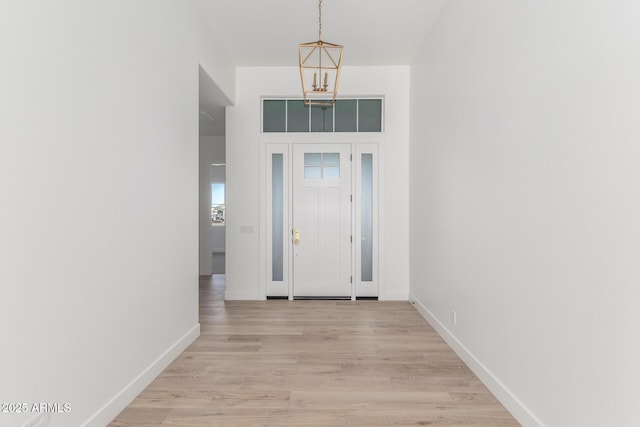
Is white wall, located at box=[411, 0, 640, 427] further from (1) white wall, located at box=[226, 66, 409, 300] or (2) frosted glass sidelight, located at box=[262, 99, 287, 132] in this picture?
(2) frosted glass sidelight, located at box=[262, 99, 287, 132]

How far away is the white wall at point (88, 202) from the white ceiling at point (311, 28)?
99cm

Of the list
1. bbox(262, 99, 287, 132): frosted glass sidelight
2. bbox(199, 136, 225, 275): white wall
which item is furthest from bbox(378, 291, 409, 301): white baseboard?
bbox(199, 136, 225, 275): white wall

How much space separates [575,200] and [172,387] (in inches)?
111

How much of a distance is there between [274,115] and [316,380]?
4024mm

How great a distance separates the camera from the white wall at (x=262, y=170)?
565 cm

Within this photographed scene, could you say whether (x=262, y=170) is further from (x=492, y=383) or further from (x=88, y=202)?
(x=492, y=383)

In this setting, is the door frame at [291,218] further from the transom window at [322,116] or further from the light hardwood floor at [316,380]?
the light hardwood floor at [316,380]

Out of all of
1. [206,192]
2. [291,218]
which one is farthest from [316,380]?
[206,192]

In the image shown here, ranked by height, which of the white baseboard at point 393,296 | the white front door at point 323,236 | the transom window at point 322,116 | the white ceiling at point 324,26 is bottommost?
the white baseboard at point 393,296

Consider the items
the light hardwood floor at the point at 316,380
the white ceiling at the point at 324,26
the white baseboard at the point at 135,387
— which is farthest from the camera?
the white ceiling at the point at 324,26

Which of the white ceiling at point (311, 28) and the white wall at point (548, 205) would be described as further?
the white ceiling at point (311, 28)

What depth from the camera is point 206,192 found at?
7.99 m

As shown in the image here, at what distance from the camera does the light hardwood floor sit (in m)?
2.39

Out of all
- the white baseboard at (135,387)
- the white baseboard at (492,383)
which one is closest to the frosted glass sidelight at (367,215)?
the white baseboard at (492,383)
